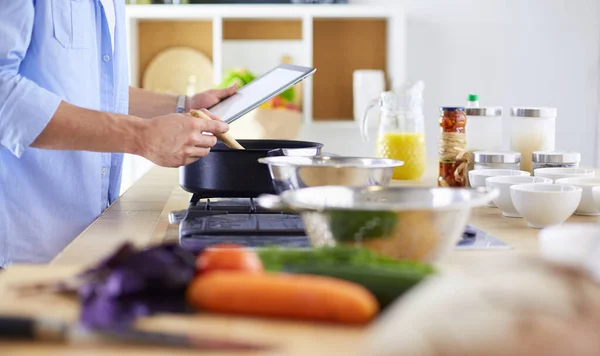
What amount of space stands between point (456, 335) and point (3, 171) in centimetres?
148

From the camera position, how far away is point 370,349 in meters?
0.69

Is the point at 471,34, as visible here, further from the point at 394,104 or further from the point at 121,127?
the point at 121,127

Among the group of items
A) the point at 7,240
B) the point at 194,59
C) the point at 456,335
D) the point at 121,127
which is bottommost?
the point at 7,240

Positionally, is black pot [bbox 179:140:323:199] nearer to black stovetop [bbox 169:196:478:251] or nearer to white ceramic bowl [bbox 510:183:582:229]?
black stovetop [bbox 169:196:478:251]

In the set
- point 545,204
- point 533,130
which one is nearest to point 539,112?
point 533,130

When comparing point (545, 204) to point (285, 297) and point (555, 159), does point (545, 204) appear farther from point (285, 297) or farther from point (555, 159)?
point (285, 297)

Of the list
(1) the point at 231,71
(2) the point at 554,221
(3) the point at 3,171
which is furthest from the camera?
(1) the point at 231,71

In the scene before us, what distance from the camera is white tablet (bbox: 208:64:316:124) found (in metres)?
1.83

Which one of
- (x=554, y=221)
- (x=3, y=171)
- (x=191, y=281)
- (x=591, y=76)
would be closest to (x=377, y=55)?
(x=591, y=76)

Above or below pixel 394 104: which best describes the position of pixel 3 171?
below

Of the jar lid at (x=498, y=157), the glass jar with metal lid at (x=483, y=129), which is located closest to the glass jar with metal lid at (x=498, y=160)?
the jar lid at (x=498, y=157)

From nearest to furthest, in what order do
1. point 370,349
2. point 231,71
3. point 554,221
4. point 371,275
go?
point 370,349 → point 371,275 → point 554,221 → point 231,71

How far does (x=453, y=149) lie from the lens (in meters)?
1.96

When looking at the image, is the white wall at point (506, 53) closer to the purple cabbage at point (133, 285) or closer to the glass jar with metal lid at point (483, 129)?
the glass jar with metal lid at point (483, 129)
